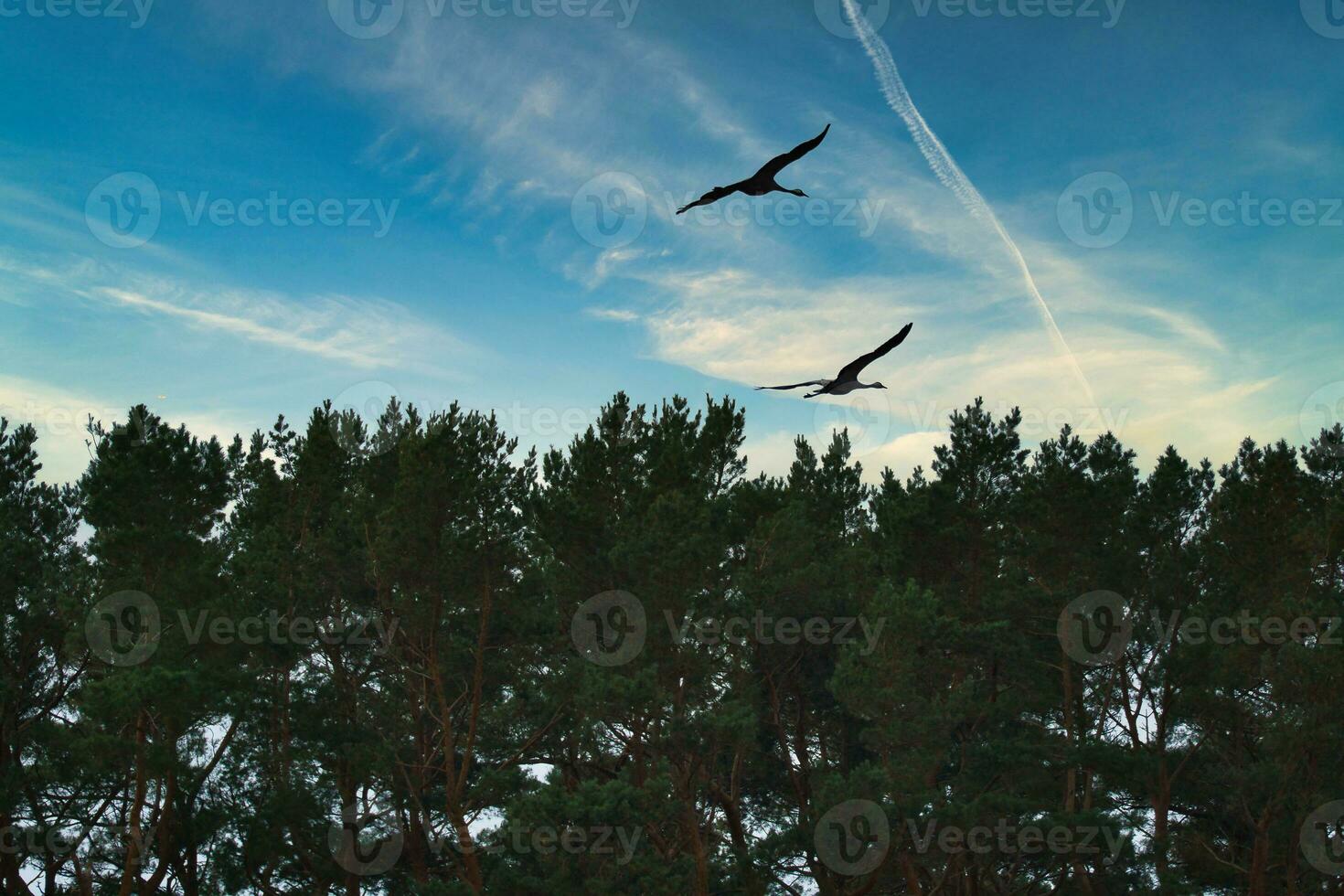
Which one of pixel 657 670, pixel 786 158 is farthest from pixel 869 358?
pixel 657 670

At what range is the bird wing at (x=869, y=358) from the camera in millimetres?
10023

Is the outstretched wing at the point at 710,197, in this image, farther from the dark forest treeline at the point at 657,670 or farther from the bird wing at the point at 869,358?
the dark forest treeline at the point at 657,670

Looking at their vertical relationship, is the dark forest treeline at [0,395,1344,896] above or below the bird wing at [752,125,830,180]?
below

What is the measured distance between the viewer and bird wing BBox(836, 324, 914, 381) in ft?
32.9

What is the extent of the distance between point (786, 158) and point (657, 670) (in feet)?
52.6

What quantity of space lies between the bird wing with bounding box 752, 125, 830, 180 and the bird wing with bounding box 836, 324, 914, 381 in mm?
1921

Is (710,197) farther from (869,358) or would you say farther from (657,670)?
(657,670)

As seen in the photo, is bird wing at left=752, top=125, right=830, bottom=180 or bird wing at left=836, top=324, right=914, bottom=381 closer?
bird wing at left=752, top=125, right=830, bottom=180

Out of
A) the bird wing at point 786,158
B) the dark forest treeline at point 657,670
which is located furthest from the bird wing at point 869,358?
the dark forest treeline at point 657,670

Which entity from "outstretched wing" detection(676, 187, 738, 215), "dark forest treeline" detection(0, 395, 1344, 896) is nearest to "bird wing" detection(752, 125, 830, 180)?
"outstretched wing" detection(676, 187, 738, 215)

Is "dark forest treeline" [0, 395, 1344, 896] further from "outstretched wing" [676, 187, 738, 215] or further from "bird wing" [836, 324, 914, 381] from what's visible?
"outstretched wing" [676, 187, 738, 215]

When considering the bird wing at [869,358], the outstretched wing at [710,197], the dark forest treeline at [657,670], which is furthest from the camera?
the dark forest treeline at [657,670]

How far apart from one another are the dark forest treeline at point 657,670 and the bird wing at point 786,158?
1409cm

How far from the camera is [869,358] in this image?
408 inches
